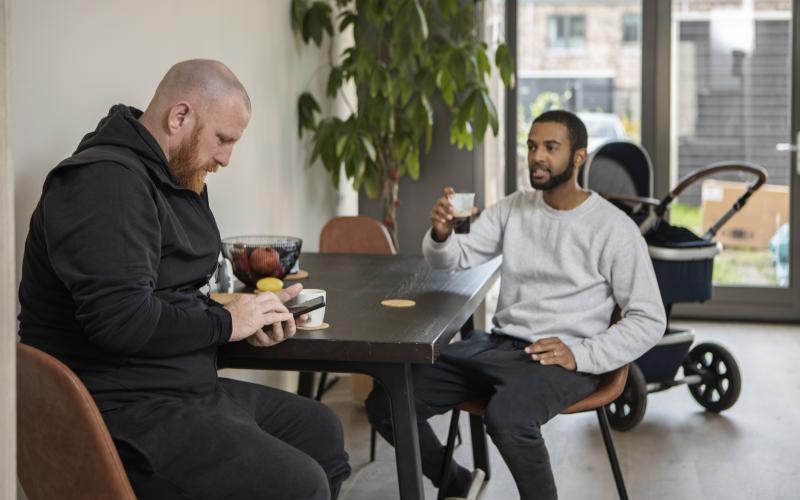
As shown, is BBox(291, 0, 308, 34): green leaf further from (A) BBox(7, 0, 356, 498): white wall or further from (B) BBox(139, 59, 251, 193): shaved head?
(B) BBox(139, 59, 251, 193): shaved head

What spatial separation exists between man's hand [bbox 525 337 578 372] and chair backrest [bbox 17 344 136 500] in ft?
3.89

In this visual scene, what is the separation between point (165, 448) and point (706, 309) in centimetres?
472

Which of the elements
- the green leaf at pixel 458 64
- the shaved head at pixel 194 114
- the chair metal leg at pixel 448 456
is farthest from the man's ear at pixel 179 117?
the green leaf at pixel 458 64

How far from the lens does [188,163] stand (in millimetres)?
2094

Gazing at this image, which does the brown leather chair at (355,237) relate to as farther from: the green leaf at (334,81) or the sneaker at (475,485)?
the green leaf at (334,81)

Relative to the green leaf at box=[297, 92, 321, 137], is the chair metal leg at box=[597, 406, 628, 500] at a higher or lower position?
lower

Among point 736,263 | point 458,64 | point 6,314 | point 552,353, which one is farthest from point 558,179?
point 736,263

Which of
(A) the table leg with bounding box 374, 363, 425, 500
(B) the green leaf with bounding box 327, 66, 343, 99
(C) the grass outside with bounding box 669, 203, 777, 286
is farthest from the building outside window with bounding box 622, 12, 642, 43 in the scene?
(A) the table leg with bounding box 374, 363, 425, 500

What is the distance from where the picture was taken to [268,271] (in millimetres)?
2648

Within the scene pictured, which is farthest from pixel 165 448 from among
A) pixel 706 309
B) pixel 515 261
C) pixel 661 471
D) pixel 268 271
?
pixel 706 309

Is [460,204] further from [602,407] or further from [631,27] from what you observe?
[631,27]

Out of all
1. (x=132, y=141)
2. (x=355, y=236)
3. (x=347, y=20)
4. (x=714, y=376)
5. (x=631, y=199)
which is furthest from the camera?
(x=347, y=20)

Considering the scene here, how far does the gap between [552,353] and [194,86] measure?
3.70ft

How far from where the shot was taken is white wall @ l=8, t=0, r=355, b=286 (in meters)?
2.31
